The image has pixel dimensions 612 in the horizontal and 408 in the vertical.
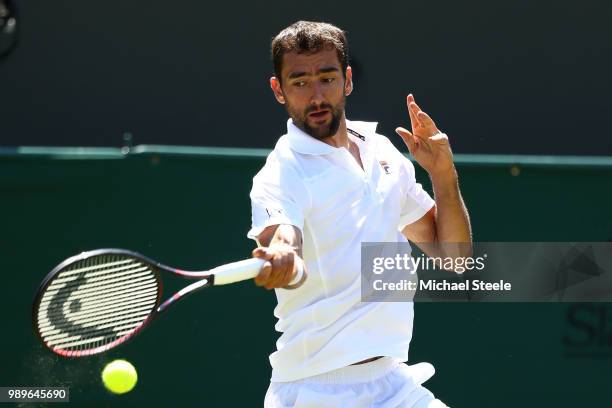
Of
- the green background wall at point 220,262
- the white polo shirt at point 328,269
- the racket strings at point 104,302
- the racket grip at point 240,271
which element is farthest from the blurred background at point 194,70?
the racket grip at point 240,271

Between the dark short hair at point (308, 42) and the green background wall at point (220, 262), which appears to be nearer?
the dark short hair at point (308, 42)

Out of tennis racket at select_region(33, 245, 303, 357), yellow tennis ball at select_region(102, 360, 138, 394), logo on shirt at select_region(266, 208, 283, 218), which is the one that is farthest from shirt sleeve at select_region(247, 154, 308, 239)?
yellow tennis ball at select_region(102, 360, 138, 394)

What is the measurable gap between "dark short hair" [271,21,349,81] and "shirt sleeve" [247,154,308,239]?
0.38 metres

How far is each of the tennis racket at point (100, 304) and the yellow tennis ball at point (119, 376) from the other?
1.55 meters

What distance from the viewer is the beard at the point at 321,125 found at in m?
4.41

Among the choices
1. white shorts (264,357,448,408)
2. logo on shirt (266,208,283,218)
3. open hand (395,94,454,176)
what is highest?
open hand (395,94,454,176)

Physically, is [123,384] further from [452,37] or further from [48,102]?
[452,37]

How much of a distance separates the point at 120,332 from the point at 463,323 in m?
2.36

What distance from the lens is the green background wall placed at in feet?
19.3

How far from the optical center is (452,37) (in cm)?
762

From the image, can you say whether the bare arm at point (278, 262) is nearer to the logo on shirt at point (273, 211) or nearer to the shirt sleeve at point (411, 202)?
the logo on shirt at point (273, 211)

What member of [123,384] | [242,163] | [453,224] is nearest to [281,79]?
[453,224]

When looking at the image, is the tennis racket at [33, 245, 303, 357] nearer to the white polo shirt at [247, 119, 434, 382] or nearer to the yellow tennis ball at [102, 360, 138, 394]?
the white polo shirt at [247, 119, 434, 382]

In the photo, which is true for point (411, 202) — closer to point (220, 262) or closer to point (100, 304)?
point (100, 304)
